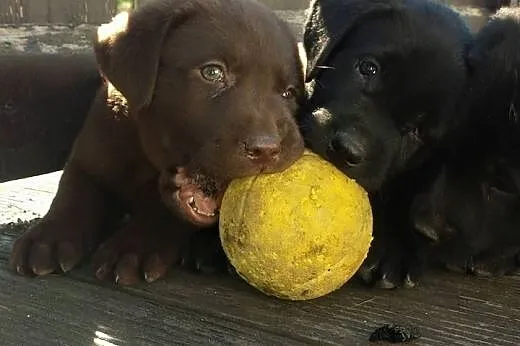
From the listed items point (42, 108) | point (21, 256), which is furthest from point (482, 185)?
point (42, 108)

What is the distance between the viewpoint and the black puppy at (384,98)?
8.73 ft

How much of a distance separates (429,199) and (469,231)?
6.7 inches

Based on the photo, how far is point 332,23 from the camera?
293cm

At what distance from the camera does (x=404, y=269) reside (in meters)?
2.71

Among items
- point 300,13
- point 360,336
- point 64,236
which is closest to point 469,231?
point 360,336

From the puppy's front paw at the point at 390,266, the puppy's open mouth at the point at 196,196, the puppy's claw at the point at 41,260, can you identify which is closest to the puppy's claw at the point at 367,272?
the puppy's front paw at the point at 390,266

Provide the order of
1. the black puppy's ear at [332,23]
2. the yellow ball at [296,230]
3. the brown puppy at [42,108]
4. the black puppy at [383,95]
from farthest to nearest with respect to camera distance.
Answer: the brown puppy at [42,108] < the black puppy's ear at [332,23] < the black puppy at [383,95] < the yellow ball at [296,230]

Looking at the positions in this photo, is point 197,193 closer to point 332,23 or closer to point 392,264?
point 392,264

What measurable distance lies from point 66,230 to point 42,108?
138 centimetres

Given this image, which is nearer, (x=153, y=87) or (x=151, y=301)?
(x=151, y=301)

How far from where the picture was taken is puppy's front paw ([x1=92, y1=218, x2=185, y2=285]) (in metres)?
2.59

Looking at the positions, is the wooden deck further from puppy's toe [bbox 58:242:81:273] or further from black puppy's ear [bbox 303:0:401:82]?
black puppy's ear [bbox 303:0:401:82]

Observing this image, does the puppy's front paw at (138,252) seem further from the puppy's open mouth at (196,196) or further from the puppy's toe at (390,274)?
the puppy's toe at (390,274)

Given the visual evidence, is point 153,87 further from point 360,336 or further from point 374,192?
point 360,336
